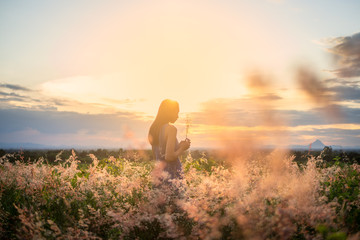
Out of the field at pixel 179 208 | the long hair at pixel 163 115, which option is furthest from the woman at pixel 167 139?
the field at pixel 179 208

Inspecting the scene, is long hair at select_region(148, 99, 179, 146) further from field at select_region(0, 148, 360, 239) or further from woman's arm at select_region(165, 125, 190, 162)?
field at select_region(0, 148, 360, 239)

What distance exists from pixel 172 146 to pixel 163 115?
1.93 ft

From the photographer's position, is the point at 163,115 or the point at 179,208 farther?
the point at 163,115

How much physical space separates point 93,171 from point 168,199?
2.01 meters

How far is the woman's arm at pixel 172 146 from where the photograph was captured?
4922mm

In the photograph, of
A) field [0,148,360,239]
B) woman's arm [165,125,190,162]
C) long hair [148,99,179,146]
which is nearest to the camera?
field [0,148,360,239]

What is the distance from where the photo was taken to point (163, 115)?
16.9 ft

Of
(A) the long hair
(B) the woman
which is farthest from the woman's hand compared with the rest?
(A) the long hair

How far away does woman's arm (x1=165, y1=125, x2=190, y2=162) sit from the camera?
194 inches

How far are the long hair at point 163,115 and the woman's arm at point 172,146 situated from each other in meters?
0.24

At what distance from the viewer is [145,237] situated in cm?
383

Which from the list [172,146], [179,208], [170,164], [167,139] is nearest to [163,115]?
[167,139]

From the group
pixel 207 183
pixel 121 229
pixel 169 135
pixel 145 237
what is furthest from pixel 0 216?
pixel 207 183

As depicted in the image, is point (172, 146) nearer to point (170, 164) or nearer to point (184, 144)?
point (184, 144)
